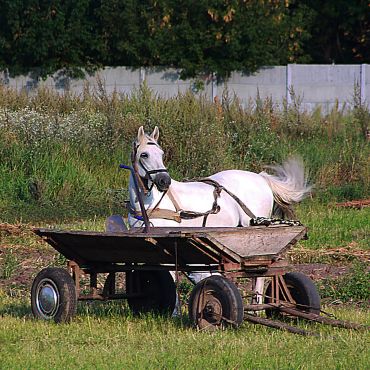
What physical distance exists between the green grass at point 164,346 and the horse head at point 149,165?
4.37ft

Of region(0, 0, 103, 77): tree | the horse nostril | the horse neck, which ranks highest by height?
region(0, 0, 103, 77): tree

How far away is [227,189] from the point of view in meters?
12.0

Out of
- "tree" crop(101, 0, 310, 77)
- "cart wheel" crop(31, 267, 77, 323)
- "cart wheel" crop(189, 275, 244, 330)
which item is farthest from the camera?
"tree" crop(101, 0, 310, 77)

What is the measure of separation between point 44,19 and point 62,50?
Answer: 114 centimetres

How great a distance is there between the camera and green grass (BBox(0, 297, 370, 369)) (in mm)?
7871

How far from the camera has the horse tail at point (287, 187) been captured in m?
12.6

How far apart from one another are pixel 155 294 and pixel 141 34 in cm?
2297

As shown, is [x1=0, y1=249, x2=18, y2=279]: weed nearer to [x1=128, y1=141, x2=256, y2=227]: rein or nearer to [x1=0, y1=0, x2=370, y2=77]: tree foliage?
[x1=128, y1=141, x2=256, y2=227]: rein

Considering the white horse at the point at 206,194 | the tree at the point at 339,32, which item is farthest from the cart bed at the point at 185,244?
the tree at the point at 339,32

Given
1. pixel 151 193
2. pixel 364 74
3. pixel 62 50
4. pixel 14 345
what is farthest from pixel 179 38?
pixel 14 345

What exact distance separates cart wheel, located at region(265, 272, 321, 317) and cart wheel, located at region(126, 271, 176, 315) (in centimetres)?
106

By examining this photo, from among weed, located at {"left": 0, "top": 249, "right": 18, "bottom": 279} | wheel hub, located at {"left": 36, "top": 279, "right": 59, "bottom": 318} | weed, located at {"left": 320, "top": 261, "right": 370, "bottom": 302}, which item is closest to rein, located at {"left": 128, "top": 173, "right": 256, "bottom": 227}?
wheel hub, located at {"left": 36, "top": 279, "right": 59, "bottom": 318}

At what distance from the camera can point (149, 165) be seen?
35.0ft

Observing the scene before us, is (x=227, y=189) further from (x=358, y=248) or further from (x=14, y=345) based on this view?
(x=14, y=345)
